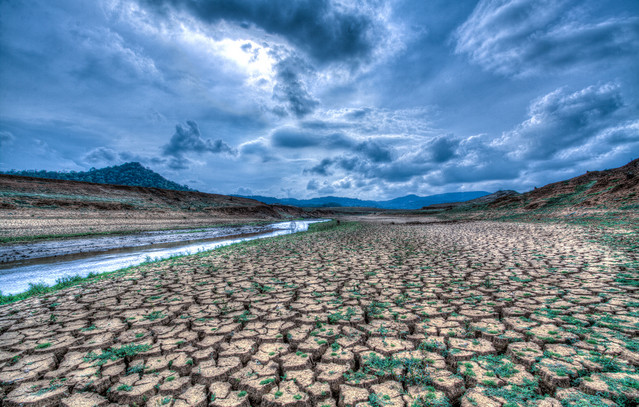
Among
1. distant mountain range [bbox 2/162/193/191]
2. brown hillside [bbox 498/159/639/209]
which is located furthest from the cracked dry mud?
distant mountain range [bbox 2/162/193/191]

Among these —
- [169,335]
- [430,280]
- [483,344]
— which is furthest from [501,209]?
[169,335]

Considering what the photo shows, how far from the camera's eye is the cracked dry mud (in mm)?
1910

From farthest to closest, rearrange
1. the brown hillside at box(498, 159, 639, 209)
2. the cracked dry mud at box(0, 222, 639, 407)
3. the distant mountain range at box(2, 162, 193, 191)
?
the distant mountain range at box(2, 162, 193, 191), the brown hillside at box(498, 159, 639, 209), the cracked dry mud at box(0, 222, 639, 407)

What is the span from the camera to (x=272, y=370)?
2201mm

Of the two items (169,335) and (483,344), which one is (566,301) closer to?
(483,344)

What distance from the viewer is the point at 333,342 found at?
2641mm

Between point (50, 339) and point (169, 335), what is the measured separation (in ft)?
4.14

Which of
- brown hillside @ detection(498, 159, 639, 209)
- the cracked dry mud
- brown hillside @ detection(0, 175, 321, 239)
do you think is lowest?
the cracked dry mud

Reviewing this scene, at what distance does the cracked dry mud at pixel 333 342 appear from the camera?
6.27 ft

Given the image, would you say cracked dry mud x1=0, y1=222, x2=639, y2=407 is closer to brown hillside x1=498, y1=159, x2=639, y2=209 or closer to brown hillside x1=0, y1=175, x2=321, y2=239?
brown hillside x1=0, y1=175, x2=321, y2=239

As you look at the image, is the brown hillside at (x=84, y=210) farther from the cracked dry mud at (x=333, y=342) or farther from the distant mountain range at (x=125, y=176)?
the distant mountain range at (x=125, y=176)

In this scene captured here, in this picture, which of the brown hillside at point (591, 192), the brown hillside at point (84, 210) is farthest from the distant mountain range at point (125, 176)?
the brown hillside at point (591, 192)

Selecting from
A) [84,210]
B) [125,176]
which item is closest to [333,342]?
[84,210]

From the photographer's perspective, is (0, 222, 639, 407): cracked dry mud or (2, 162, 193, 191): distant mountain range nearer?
(0, 222, 639, 407): cracked dry mud
